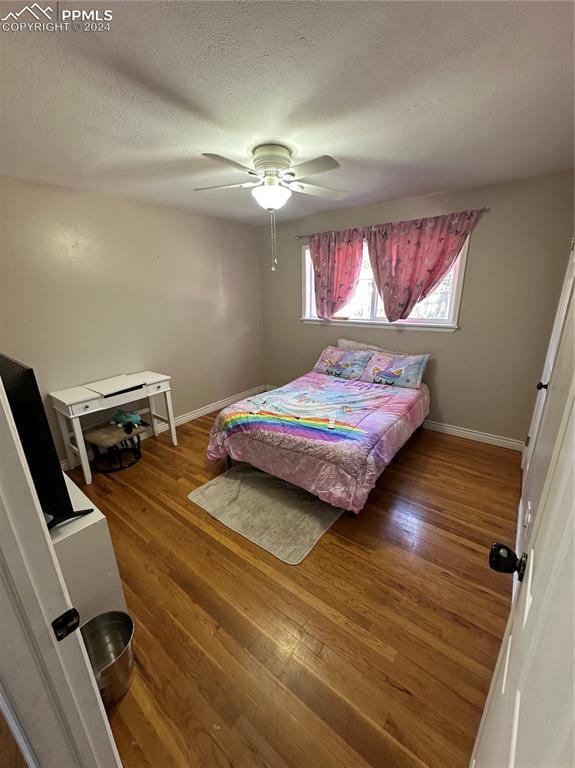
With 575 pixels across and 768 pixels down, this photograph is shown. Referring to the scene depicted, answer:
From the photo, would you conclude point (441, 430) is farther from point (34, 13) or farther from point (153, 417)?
point (34, 13)

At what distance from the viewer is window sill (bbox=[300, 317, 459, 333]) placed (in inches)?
125

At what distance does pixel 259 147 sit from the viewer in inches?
73.7

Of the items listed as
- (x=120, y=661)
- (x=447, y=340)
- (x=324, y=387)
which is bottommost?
(x=120, y=661)

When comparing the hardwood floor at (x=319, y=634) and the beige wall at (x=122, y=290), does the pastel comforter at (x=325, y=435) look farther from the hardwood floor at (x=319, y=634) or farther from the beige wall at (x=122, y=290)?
the beige wall at (x=122, y=290)

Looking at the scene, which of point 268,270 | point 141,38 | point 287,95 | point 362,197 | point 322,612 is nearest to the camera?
point 141,38

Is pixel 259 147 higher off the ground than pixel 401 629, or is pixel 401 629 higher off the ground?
pixel 259 147

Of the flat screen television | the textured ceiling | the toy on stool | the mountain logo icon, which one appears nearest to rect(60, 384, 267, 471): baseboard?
the toy on stool

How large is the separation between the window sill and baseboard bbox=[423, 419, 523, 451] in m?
1.01

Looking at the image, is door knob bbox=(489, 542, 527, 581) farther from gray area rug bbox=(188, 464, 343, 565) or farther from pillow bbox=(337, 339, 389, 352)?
pillow bbox=(337, 339, 389, 352)

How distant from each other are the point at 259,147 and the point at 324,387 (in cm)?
209

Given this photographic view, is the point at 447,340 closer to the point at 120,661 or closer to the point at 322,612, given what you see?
the point at 322,612

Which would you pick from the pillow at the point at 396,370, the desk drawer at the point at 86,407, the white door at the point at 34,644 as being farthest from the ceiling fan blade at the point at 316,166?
the desk drawer at the point at 86,407

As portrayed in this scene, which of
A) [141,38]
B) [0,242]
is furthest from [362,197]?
[0,242]

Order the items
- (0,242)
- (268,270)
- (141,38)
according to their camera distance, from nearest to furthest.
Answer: (141,38), (0,242), (268,270)
